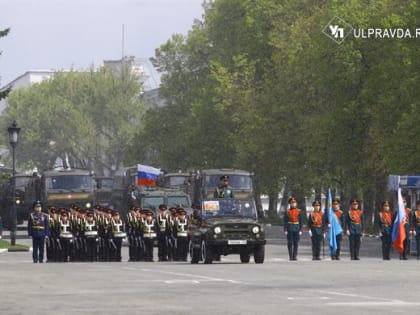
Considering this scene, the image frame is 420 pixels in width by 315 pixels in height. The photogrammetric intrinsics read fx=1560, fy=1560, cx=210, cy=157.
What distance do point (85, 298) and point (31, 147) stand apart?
153018mm

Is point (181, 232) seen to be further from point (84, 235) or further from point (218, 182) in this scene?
point (218, 182)

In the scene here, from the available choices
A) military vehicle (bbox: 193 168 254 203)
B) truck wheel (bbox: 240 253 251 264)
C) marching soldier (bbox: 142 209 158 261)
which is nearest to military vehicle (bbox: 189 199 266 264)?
truck wheel (bbox: 240 253 251 264)

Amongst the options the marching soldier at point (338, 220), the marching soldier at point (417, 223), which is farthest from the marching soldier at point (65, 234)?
the marching soldier at point (417, 223)

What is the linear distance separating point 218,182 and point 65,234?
71.9 ft

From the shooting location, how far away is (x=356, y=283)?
28.2 meters

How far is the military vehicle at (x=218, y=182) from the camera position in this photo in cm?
6662

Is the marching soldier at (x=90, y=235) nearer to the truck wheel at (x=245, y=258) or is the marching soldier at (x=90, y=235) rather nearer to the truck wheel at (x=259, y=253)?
the truck wheel at (x=245, y=258)

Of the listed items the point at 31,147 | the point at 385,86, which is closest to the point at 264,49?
the point at 385,86

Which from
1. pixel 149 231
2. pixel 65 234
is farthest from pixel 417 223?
pixel 65 234

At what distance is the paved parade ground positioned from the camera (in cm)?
2184

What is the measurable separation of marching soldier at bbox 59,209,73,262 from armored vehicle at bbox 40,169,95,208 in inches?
905

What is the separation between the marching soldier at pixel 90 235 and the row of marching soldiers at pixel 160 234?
1.05 metres

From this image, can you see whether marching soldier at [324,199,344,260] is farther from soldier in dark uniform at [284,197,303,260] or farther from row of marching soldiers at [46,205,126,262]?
row of marching soldiers at [46,205,126,262]

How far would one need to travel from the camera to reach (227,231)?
1578 inches
